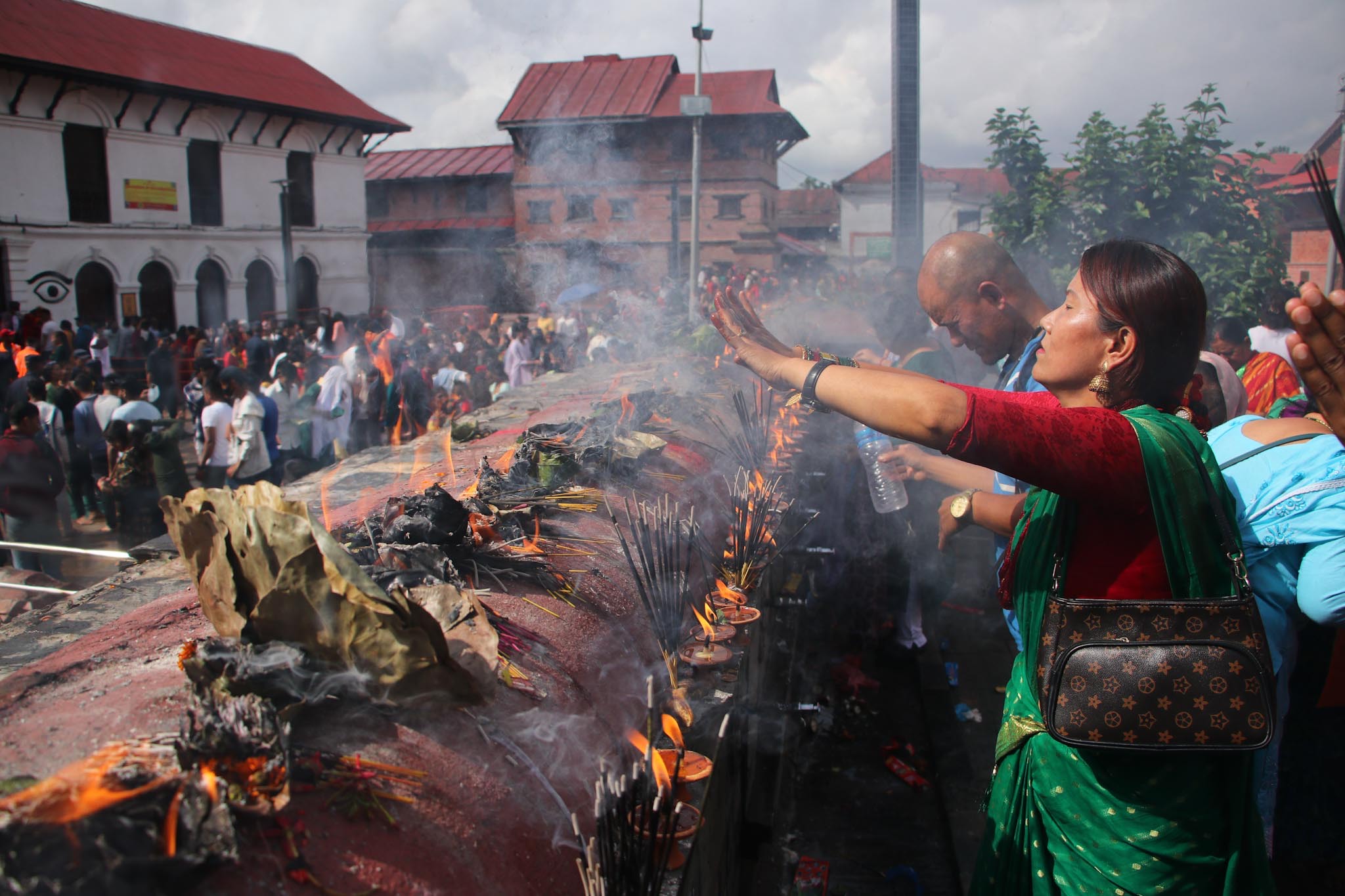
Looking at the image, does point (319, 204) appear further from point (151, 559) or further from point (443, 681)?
point (443, 681)

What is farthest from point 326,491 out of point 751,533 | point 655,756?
point 655,756

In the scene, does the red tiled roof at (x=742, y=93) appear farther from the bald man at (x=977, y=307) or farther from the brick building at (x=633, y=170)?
the bald man at (x=977, y=307)

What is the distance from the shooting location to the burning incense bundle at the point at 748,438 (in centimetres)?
463

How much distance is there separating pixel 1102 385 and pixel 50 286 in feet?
68.9

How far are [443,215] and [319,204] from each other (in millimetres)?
7589

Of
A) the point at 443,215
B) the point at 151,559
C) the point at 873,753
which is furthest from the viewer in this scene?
the point at 443,215

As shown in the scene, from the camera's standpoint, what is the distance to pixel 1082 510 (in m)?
1.59

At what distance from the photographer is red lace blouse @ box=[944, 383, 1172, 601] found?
56.6 inches

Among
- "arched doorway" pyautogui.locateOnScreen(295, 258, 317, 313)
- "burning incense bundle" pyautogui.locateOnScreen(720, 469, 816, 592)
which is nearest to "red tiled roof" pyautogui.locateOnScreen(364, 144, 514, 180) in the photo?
"arched doorway" pyautogui.locateOnScreen(295, 258, 317, 313)

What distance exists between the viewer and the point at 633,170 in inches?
1029

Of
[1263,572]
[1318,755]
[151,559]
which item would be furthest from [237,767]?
[1318,755]

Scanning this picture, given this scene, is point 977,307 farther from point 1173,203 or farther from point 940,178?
point 940,178

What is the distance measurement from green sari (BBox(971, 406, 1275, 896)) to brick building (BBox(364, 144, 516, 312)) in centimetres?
2848

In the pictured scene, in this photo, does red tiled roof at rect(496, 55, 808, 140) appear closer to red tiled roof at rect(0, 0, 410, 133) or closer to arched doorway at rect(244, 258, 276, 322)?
red tiled roof at rect(0, 0, 410, 133)
